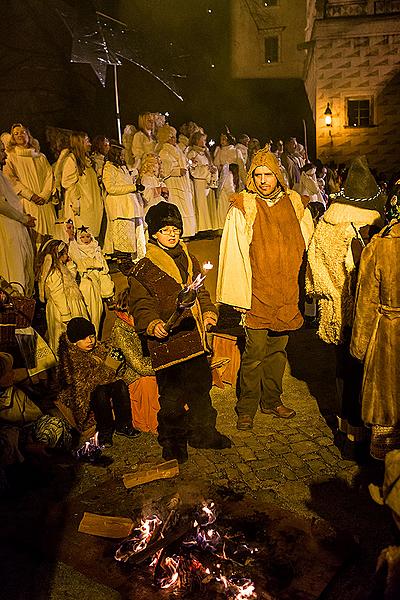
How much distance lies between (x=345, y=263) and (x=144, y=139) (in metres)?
9.72

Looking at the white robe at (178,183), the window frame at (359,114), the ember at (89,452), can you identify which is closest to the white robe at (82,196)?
the white robe at (178,183)

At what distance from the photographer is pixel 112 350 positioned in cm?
585

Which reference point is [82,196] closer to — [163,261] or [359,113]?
[163,261]

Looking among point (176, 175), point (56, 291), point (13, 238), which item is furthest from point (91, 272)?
point (176, 175)

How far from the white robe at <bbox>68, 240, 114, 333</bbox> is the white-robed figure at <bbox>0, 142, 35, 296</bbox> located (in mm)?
734

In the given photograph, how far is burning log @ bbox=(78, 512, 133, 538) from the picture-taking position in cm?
410

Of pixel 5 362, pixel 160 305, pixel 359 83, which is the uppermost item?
pixel 359 83

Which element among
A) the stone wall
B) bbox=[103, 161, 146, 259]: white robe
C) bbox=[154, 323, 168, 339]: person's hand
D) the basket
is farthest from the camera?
the stone wall

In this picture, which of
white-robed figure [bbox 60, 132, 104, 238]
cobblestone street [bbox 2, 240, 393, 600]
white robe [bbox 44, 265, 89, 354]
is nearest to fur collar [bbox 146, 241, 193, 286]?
cobblestone street [bbox 2, 240, 393, 600]

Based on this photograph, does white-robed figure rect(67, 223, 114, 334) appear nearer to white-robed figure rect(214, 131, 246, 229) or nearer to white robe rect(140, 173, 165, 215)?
white robe rect(140, 173, 165, 215)

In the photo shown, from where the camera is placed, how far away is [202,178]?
1536 cm

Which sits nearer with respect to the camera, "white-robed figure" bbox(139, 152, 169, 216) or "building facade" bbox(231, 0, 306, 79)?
"white-robed figure" bbox(139, 152, 169, 216)

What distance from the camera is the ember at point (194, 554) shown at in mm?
3576

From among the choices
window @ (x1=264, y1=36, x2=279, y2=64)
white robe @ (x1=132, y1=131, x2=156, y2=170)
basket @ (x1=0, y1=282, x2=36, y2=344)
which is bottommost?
basket @ (x1=0, y1=282, x2=36, y2=344)
